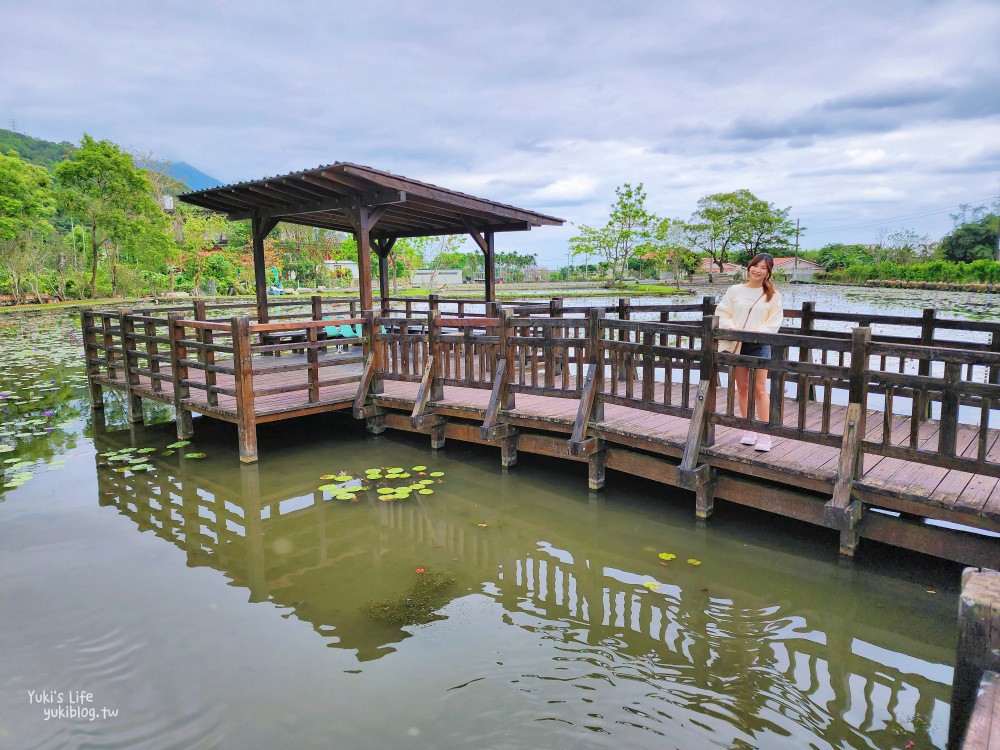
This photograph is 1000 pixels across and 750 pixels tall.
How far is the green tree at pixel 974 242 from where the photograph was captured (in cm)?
4069

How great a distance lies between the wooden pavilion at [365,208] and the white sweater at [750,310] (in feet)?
13.8

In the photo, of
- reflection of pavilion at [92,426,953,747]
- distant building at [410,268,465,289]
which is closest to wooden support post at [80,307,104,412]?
reflection of pavilion at [92,426,953,747]

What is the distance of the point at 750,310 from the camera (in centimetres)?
498

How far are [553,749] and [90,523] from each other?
A: 4.58 meters

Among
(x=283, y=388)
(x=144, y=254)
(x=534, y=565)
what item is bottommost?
(x=534, y=565)

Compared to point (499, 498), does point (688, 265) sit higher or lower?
higher

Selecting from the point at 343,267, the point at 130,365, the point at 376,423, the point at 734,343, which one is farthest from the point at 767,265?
the point at 343,267

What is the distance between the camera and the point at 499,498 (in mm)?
5938

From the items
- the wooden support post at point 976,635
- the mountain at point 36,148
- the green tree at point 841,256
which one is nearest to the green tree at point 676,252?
the green tree at point 841,256

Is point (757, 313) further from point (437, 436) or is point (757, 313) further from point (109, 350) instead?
point (109, 350)

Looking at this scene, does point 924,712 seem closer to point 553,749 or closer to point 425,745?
point 553,749

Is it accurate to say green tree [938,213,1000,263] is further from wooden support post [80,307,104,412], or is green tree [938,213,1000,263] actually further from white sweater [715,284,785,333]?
wooden support post [80,307,104,412]

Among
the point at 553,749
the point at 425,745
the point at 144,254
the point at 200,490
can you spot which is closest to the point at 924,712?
the point at 553,749

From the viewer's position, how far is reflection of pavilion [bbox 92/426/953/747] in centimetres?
314
